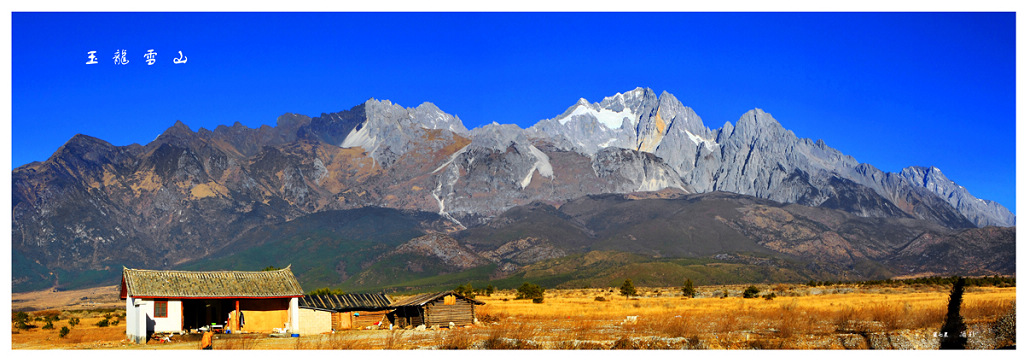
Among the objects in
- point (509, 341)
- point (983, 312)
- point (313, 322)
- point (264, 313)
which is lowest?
point (313, 322)

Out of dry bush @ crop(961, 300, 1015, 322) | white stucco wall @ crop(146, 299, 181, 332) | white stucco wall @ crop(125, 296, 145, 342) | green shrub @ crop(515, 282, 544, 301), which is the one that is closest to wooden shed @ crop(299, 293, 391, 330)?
white stucco wall @ crop(146, 299, 181, 332)

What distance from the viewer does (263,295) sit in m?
46.0

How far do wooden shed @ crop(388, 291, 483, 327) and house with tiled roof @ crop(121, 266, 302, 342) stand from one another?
25.7 feet

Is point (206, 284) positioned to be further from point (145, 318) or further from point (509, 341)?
point (509, 341)

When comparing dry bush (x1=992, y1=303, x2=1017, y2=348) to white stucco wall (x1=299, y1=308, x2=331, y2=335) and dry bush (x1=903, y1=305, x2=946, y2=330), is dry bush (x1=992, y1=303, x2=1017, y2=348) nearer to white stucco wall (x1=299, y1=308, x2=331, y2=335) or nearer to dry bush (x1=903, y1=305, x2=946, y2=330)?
dry bush (x1=903, y1=305, x2=946, y2=330)

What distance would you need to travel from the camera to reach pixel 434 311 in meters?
52.6

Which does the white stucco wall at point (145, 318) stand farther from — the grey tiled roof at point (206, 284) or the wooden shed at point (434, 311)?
the wooden shed at point (434, 311)

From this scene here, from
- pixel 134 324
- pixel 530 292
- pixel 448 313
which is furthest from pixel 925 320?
pixel 530 292

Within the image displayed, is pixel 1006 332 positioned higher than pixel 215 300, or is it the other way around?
pixel 1006 332

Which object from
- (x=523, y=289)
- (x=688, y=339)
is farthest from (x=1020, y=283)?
(x=523, y=289)

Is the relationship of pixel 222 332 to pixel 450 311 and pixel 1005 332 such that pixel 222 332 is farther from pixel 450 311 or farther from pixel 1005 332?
pixel 1005 332

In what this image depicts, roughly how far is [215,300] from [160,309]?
3.95 metres

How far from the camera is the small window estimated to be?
42750mm
